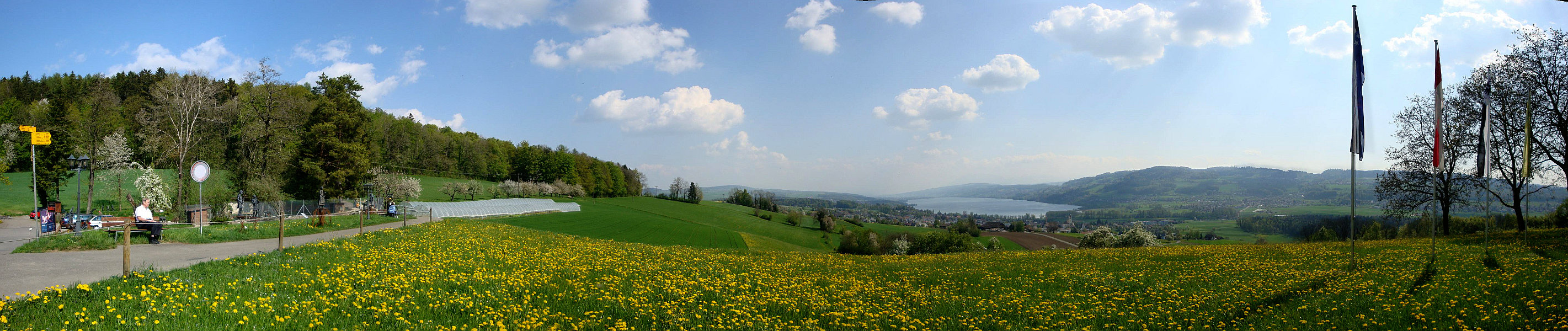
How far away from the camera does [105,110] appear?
48188mm

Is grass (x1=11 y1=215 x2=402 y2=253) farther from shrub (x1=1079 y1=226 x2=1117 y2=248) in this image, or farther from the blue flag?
shrub (x1=1079 y1=226 x2=1117 y2=248)

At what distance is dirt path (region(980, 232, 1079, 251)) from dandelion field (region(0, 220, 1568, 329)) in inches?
1394

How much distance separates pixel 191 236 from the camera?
1756cm

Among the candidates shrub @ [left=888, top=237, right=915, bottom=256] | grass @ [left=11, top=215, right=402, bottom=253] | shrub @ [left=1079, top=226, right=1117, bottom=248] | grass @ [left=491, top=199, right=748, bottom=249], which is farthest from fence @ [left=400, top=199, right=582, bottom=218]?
shrub @ [left=1079, top=226, right=1117, bottom=248]

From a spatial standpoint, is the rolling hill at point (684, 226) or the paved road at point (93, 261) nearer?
the paved road at point (93, 261)

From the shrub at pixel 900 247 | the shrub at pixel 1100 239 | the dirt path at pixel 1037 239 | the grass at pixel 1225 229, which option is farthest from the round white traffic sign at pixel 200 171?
the grass at pixel 1225 229

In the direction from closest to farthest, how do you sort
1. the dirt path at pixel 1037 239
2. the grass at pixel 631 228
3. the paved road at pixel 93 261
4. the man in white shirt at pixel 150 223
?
the paved road at pixel 93 261, the man in white shirt at pixel 150 223, the grass at pixel 631 228, the dirt path at pixel 1037 239

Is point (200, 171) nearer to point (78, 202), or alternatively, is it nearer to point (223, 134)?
point (78, 202)

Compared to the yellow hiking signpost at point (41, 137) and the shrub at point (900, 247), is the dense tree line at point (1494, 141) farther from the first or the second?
the yellow hiking signpost at point (41, 137)

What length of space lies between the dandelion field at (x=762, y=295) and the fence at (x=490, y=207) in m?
39.1

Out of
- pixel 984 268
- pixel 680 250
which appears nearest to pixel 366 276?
pixel 680 250

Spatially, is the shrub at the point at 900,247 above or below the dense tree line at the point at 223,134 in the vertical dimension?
below

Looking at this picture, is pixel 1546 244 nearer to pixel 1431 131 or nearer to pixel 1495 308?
pixel 1431 131

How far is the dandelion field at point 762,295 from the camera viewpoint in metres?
7.19
